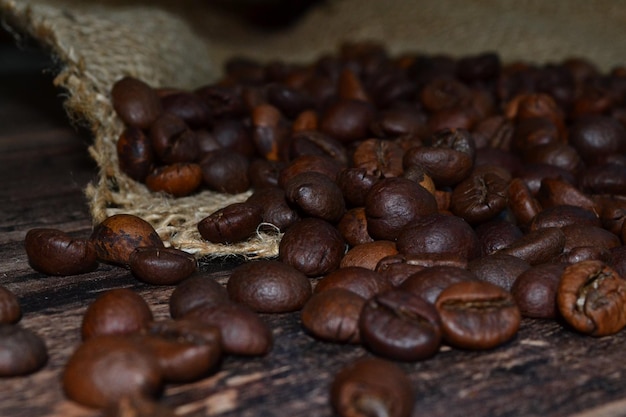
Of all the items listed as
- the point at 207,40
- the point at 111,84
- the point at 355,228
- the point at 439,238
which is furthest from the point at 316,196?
the point at 207,40

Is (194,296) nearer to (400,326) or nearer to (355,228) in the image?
(400,326)

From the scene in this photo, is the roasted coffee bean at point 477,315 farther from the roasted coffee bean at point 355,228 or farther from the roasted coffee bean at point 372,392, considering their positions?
the roasted coffee bean at point 355,228

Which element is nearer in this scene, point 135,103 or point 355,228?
point 355,228

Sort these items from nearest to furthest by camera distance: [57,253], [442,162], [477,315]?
[477,315]
[57,253]
[442,162]

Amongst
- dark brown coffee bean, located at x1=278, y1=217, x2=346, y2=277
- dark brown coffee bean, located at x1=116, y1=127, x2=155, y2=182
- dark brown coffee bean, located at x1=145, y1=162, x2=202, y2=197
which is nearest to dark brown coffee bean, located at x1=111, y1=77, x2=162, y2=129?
dark brown coffee bean, located at x1=116, y1=127, x2=155, y2=182

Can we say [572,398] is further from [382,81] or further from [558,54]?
[558,54]

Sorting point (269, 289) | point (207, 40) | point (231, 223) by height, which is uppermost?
point (207, 40)

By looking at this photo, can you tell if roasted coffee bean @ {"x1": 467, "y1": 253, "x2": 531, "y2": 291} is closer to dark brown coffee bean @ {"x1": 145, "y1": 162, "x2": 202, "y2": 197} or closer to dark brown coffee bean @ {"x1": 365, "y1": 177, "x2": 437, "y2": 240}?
dark brown coffee bean @ {"x1": 365, "y1": 177, "x2": 437, "y2": 240}
